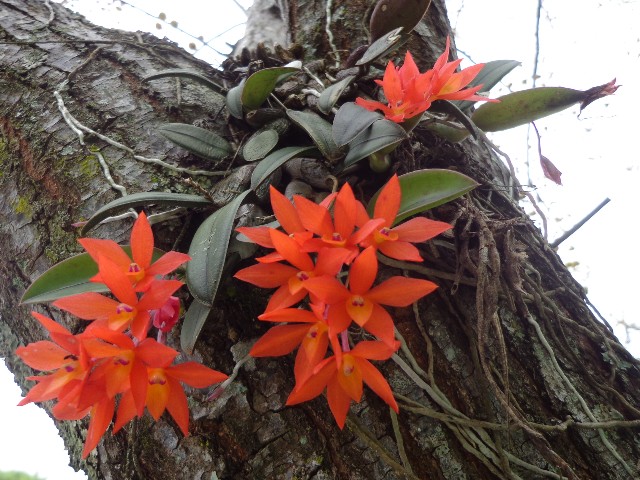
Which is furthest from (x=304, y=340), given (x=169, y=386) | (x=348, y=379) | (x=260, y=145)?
(x=260, y=145)

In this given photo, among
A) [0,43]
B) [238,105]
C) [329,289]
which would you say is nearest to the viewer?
[329,289]

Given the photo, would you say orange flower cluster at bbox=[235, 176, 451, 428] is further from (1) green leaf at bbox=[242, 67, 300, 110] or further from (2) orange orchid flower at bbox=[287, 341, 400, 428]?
(1) green leaf at bbox=[242, 67, 300, 110]

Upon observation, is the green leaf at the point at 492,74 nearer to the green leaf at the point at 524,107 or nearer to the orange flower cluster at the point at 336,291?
the green leaf at the point at 524,107

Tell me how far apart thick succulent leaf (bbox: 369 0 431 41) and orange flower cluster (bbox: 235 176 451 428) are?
1.72 feet

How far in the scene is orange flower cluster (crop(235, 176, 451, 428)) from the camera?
0.56 meters

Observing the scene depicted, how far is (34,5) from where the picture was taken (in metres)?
1.25

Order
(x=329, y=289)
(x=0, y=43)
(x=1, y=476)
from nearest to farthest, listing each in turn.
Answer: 1. (x=329, y=289)
2. (x=0, y=43)
3. (x=1, y=476)

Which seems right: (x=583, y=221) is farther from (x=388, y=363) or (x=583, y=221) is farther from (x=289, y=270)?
(x=289, y=270)

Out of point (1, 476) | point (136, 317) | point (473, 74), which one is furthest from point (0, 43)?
point (1, 476)

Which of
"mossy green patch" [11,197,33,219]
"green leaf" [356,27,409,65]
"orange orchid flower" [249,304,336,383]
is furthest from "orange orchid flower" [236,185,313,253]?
"mossy green patch" [11,197,33,219]

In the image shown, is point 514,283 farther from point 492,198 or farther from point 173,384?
point 173,384

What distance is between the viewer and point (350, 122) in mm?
802

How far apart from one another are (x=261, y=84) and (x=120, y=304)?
50 centimetres

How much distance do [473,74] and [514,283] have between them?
35cm
